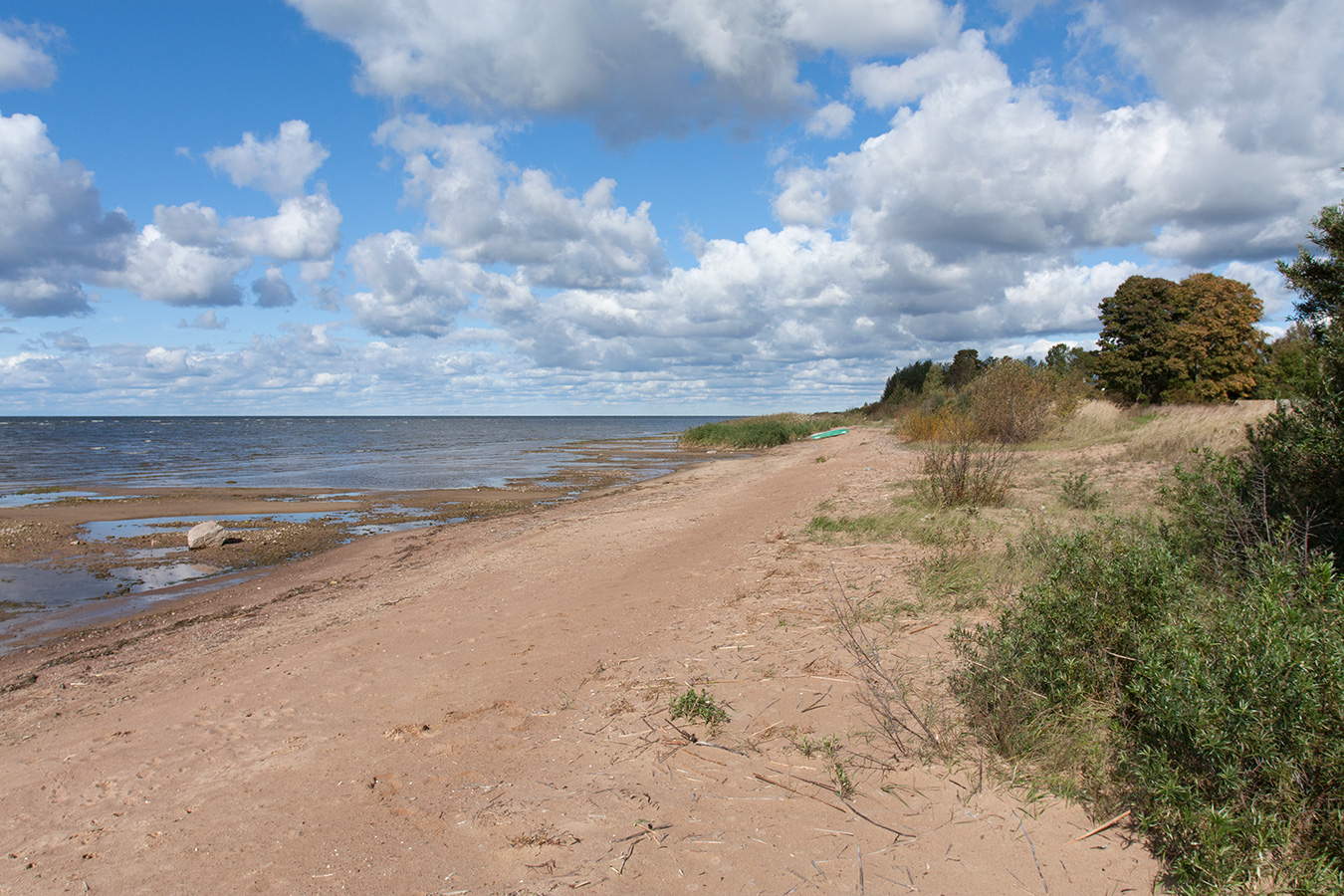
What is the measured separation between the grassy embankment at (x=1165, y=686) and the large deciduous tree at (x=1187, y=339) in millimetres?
30198

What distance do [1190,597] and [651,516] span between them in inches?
445

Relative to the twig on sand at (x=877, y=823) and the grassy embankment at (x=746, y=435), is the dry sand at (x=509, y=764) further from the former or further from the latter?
the grassy embankment at (x=746, y=435)

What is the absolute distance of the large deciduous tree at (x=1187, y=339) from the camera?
102 ft

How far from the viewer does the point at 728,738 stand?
441cm

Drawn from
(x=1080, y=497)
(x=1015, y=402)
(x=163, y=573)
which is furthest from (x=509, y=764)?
(x=1015, y=402)

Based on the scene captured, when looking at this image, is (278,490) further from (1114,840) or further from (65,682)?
(1114,840)

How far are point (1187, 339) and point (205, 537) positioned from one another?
3660 centimetres

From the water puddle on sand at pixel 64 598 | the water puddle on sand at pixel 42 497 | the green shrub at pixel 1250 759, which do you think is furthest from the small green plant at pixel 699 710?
the water puddle on sand at pixel 42 497

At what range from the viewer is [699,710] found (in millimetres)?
4707

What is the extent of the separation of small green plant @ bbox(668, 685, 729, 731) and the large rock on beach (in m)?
13.6

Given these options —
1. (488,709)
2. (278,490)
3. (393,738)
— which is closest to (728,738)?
(488,709)

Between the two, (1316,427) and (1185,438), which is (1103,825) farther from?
(1185,438)

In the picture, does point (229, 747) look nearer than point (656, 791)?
No

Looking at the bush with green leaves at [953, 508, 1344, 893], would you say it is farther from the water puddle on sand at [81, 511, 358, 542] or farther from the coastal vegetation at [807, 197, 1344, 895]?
the water puddle on sand at [81, 511, 358, 542]
